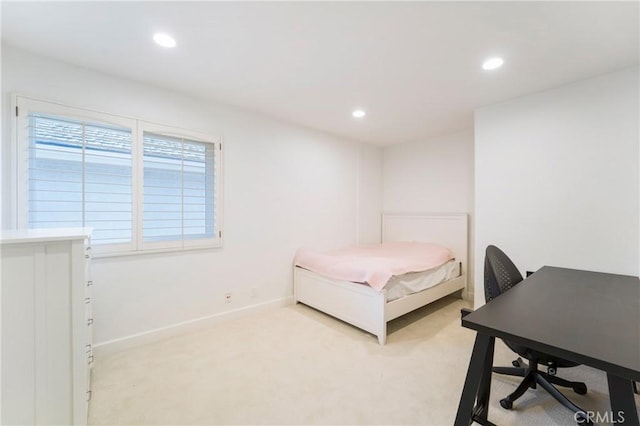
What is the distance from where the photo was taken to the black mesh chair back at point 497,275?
1.67 metres

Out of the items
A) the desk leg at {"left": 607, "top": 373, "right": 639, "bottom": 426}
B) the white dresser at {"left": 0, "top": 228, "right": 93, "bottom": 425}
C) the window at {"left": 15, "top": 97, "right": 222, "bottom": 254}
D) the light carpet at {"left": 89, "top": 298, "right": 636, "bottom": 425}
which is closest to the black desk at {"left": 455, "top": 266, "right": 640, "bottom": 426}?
the desk leg at {"left": 607, "top": 373, "right": 639, "bottom": 426}

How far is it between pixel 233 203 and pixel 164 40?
62.3 inches

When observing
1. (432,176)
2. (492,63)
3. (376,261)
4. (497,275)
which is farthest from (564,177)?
(376,261)

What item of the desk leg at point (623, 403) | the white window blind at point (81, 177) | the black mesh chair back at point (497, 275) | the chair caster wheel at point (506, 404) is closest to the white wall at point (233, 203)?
the white window blind at point (81, 177)

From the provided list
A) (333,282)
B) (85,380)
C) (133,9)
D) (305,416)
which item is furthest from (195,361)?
(133,9)

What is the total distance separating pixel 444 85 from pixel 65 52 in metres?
3.04

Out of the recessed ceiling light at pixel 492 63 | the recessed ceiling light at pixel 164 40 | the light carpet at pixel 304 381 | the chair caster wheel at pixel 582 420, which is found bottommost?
the light carpet at pixel 304 381

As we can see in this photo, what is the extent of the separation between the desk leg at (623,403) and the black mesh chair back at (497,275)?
25.1 inches

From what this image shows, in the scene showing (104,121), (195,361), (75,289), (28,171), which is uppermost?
(104,121)

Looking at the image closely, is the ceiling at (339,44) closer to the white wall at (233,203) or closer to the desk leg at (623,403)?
the white wall at (233,203)

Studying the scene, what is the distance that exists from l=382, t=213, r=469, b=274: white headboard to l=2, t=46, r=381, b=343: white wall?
1.42 ft

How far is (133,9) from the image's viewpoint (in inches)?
Result: 59.9

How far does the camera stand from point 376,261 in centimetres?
286

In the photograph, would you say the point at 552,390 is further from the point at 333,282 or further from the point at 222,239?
the point at 222,239
